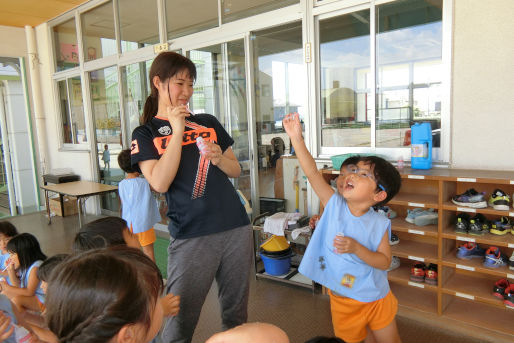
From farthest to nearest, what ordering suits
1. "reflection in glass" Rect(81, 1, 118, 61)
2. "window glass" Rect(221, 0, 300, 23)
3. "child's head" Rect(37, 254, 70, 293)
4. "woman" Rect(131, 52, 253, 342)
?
1. "reflection in glass" Rect(81, 1, 118, 61)
2. "window glass" Rect(221, 0, 300, 23)
3. "child's head" Rect(37, 254, 70, 293)
4. "woman" Rect(131, 52, 253, 342)

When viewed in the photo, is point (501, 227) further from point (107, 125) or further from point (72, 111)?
point (72, 111)

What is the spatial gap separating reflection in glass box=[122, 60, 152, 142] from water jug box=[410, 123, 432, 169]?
3.75 metres

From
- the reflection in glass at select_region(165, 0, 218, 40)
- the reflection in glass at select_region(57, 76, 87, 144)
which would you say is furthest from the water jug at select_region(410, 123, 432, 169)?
the reflection in glass at select_region(57, 76, 87, 144)

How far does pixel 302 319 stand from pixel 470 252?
127cm

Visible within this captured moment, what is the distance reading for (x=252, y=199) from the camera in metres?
3.97

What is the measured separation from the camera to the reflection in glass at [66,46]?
6141mm

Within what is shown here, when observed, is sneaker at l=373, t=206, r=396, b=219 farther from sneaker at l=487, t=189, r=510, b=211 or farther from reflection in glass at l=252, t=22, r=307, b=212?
reflection in glass at l=252, t=22, r=307, b=212

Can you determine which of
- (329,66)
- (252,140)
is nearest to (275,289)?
(252,140)

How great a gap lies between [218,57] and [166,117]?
9.35ft

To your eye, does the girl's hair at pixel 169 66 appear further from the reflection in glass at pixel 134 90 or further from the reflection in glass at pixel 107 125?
the reflection in glass at pixel 107 125

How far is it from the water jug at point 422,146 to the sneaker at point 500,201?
1.56 ft

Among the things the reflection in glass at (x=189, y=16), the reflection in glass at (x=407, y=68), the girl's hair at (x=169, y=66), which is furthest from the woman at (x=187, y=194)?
the reflection in glass at (x=189, y=16)

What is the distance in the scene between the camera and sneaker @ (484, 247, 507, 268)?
227cm

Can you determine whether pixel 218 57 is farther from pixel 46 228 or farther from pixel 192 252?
pixel 46 228
